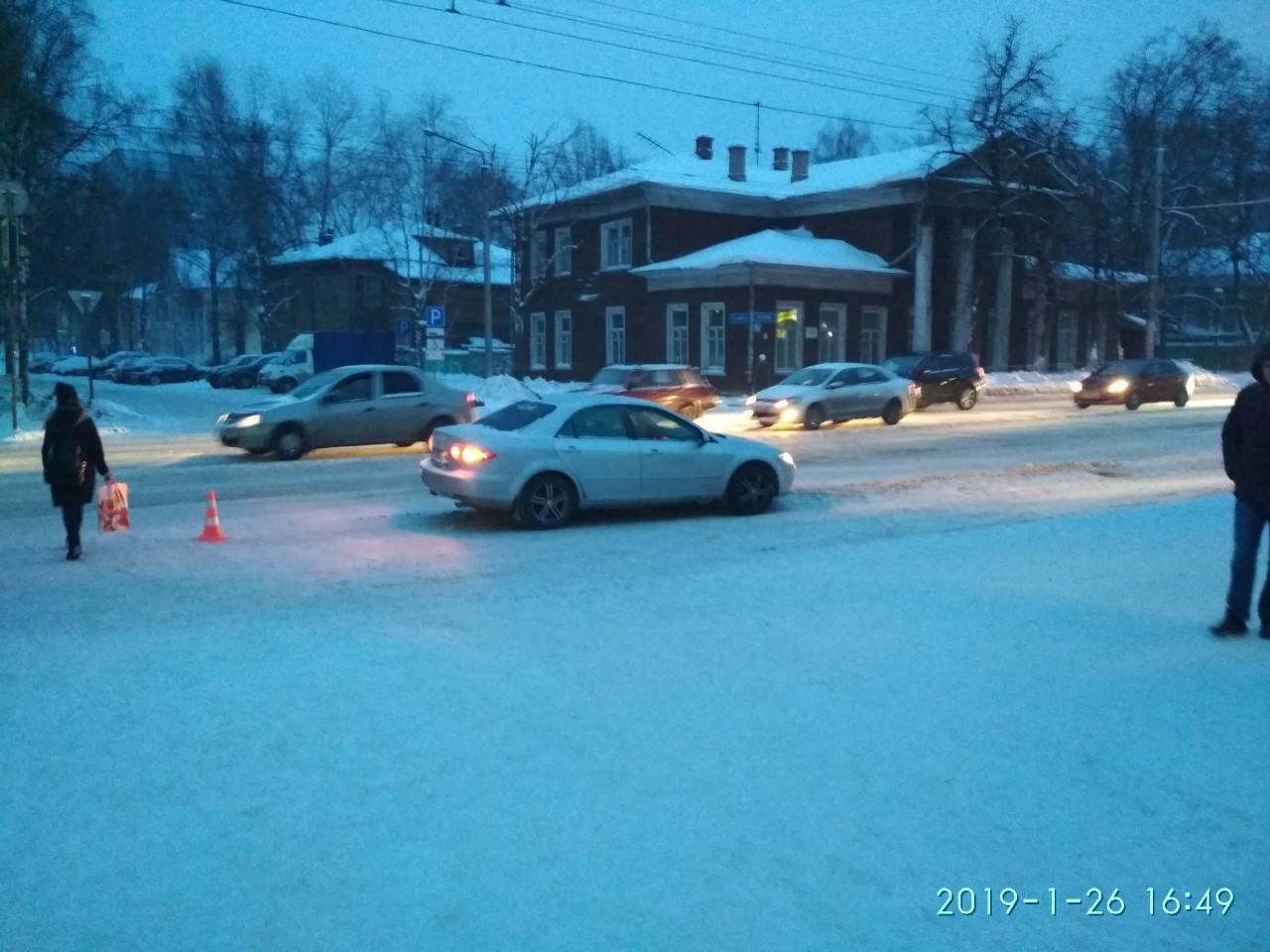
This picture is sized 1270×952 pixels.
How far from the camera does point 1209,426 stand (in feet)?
90.2

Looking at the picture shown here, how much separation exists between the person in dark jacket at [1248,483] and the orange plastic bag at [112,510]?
32.8 feet

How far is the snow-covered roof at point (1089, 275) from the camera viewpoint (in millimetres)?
52656

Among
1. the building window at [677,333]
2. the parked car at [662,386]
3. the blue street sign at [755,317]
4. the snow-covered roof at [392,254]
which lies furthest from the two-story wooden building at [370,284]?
the parked car at [662,386]

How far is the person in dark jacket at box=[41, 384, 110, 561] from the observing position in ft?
33.1

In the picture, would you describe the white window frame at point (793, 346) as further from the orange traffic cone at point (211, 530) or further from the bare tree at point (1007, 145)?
the orange traffic cone at point (211, 530)

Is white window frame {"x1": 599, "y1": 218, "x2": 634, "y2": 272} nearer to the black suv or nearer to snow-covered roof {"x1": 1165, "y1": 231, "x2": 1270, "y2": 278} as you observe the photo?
the black suv

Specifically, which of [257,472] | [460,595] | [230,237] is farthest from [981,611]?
[230,237]

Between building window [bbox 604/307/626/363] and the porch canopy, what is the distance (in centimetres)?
274

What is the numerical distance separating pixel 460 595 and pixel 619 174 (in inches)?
1613

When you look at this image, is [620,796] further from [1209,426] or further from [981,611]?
[1209,426]

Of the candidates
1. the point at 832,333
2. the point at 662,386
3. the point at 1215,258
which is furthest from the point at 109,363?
the point at 1215,258

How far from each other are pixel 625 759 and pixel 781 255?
37.6 meters

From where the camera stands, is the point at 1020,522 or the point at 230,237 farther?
the point at 230,237

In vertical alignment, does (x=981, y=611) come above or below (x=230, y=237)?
below
